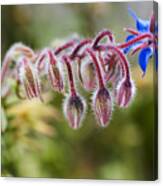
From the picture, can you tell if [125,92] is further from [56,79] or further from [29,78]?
[29,78]

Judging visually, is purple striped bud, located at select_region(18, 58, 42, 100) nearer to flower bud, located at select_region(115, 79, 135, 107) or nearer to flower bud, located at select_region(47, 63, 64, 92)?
flower bud, located at select_region(47, 63, 64, 92)

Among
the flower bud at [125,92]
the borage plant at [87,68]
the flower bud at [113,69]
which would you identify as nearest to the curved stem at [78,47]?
the borage plant at [87,68]

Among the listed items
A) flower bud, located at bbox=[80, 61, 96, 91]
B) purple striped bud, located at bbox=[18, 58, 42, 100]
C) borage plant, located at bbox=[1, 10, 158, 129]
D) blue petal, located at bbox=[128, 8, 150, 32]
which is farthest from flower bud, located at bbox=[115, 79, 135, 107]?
purple striped bud, located at bbox=[18, 58, 42, 100]

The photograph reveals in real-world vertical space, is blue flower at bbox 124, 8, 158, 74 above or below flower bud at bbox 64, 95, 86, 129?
above

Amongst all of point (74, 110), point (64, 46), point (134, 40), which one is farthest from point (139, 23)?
point (74, 110)

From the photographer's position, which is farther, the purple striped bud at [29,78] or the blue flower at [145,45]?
the purple striped bud at [29,78]

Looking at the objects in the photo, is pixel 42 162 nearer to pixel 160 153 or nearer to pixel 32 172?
pixel 32 172

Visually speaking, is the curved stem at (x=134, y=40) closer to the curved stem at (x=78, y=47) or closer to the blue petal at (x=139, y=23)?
the blue petal at (x=139, y=23)
